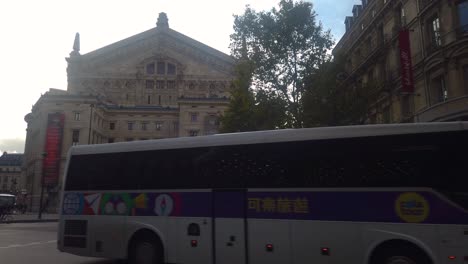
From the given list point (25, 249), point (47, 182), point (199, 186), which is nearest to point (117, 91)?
point (47, 182)

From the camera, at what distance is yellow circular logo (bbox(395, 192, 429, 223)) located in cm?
750

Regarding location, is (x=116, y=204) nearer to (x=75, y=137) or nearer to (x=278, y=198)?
(x=278, y=198)

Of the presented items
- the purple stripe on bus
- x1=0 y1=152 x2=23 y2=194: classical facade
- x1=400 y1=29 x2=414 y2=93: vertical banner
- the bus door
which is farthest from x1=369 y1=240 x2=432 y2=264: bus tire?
x1=0 y1=152 x2=23 y2=194: classical facade

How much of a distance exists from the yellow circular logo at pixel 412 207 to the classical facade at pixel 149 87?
183ft

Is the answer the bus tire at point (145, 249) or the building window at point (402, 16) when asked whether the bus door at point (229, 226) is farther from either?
the building window at point (402, 16)

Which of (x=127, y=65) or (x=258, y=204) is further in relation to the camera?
(x=127, y=65)

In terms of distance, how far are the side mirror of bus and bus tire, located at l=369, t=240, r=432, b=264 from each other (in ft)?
13.2

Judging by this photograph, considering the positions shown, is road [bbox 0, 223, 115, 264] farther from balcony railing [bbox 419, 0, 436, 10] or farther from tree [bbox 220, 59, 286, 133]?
balcony railing [bbox 419, 0, 436, 10]

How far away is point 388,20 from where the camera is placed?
2762 cm

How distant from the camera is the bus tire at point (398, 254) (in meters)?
7.51

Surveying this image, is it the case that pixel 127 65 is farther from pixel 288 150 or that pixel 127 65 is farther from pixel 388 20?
pixel 288 150

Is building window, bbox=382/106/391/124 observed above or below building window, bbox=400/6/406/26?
below

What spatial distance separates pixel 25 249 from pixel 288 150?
1017cm

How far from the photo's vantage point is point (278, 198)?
8.73 metres
